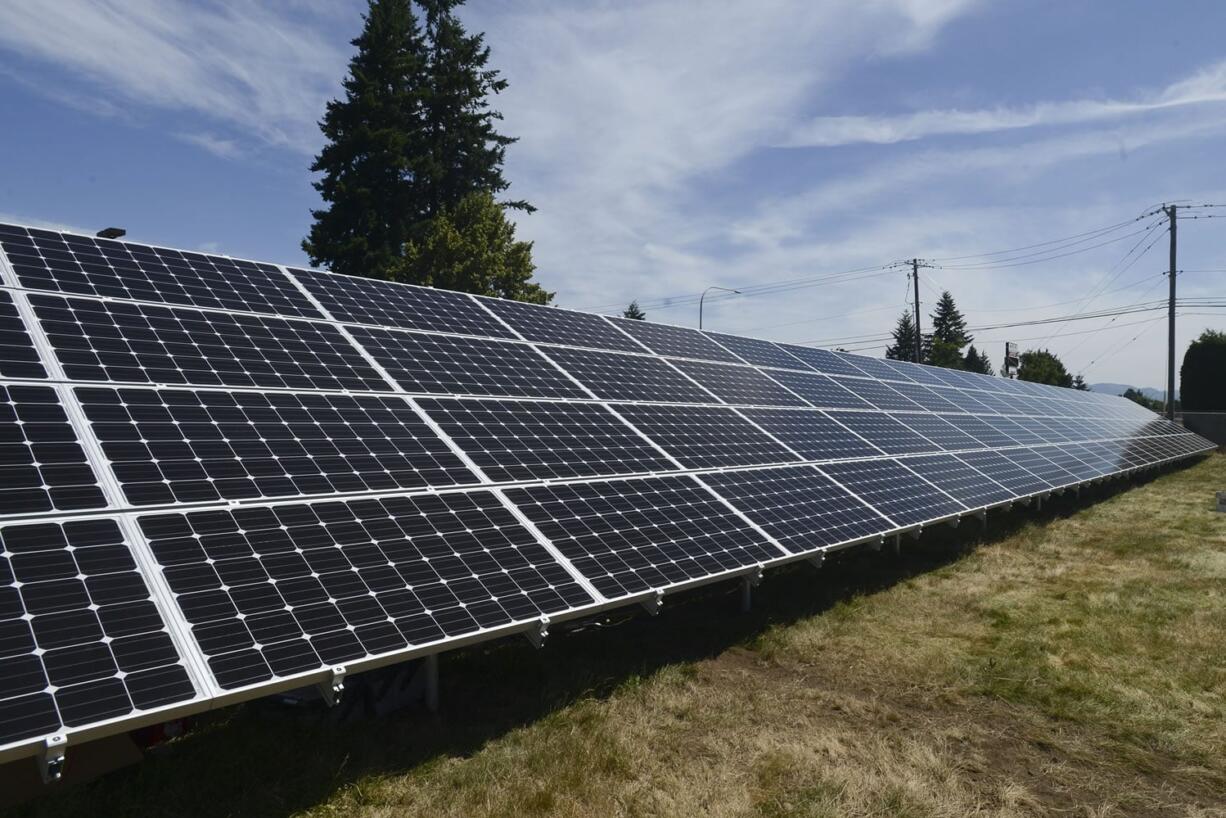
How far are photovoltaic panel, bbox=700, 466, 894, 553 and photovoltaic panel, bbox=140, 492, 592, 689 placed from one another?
15.7ft

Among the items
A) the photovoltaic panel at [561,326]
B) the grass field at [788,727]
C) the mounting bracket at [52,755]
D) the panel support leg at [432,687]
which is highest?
the photovoltaic panel at [561,326]

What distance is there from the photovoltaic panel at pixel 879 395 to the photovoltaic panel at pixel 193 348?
18240 mm

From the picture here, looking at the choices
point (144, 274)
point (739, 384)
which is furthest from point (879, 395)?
point (144, 274)

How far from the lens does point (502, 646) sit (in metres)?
11.8

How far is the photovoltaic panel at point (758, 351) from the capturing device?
80.4ft

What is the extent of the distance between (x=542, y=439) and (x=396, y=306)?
5298 mm

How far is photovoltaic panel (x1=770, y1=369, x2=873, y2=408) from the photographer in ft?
74.3

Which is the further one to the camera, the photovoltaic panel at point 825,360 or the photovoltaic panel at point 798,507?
the photovoltaic panel at point 825,360

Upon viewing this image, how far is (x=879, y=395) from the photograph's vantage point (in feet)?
88.8

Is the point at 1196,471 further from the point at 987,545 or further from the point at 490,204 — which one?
the point at 490,204

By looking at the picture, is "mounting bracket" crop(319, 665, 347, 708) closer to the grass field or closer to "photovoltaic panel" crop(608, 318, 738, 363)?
the grass field

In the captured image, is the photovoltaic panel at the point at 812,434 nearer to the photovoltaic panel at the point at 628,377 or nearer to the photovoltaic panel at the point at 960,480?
the photovoltaic panel at the point at 960,480

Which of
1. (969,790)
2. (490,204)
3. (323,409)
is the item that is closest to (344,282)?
(323,409)

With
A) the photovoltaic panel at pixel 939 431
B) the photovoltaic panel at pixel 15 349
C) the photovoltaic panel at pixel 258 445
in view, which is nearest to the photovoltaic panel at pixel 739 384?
the photovoltaic panel at pixel 939 431
